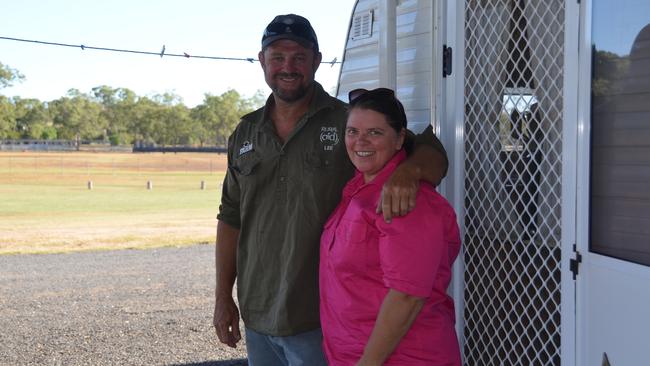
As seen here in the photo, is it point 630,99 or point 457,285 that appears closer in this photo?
point 630,99

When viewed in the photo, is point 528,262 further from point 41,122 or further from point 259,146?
point 41,122

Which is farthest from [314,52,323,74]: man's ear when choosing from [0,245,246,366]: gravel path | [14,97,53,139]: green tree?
[14,97,53,139]: green tree

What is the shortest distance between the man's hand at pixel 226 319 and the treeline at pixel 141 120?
8719cm

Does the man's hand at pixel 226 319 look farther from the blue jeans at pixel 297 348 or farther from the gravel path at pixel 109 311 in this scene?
the gravel path at pixel 109 311

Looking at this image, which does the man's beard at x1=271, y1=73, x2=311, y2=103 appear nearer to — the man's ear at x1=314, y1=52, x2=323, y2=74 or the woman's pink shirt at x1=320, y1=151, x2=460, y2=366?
the man's ear at x1=314, y1=52, x2=323, y2=74

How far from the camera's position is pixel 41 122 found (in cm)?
8975

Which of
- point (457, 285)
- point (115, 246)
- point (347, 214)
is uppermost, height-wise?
point (347, 214)

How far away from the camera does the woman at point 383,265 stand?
179cm

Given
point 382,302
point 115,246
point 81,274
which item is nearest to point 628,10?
point 382,302

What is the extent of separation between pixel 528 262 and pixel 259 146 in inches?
44.5

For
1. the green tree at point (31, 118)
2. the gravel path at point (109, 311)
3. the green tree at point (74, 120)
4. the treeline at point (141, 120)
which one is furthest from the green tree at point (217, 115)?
the gravel path at point (109, 311)

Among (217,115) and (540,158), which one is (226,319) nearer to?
(540,158)

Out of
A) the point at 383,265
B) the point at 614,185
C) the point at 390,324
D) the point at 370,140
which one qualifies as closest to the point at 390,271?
the point at 383,265

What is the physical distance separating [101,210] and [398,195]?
20150 mm
